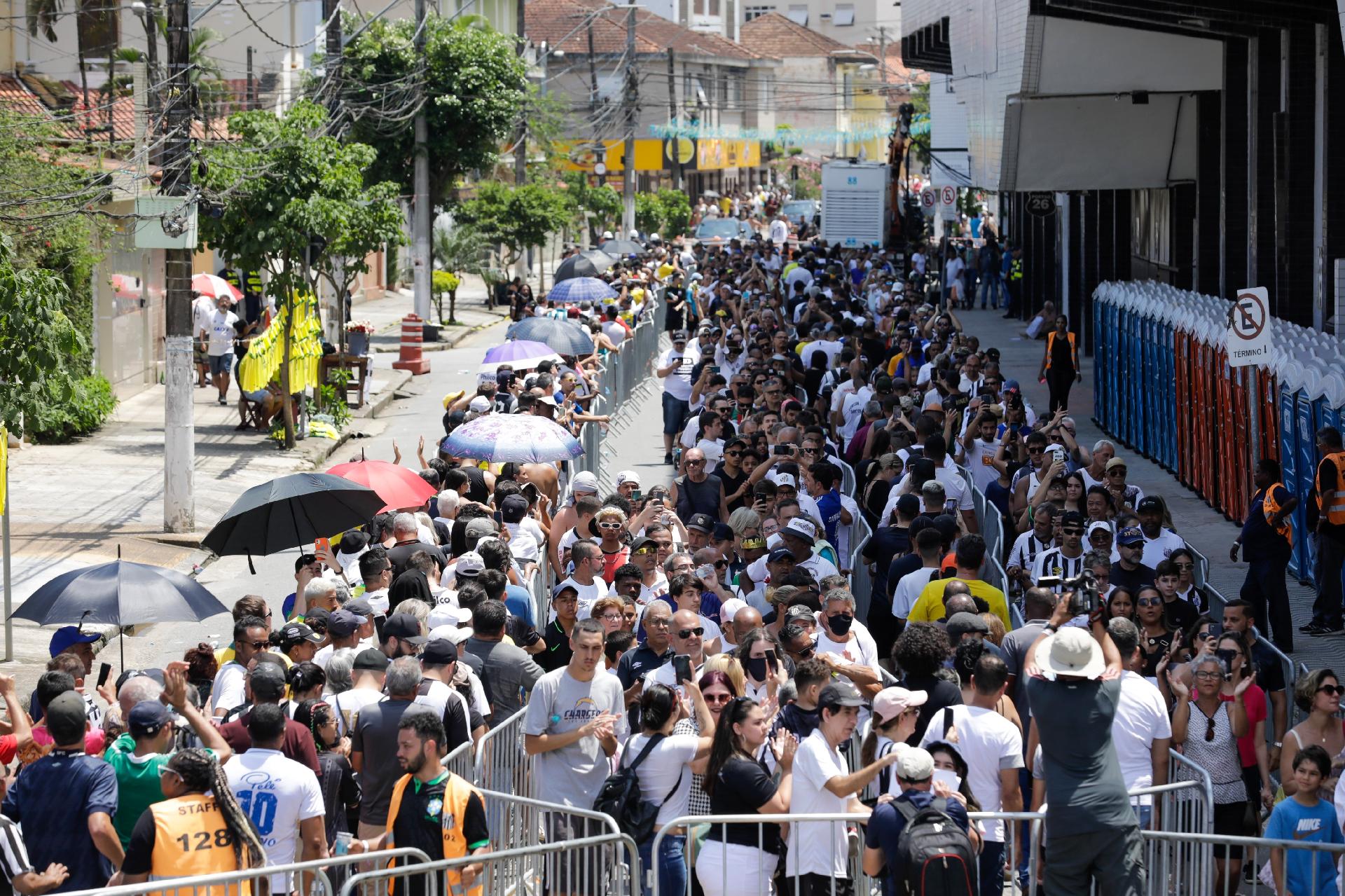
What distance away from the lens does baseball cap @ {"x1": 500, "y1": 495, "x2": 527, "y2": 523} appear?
1265cm

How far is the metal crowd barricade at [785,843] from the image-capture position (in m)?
7.20

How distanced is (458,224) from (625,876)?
1513 inches

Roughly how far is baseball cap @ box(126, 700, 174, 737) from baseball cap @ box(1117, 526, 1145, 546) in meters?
6.40

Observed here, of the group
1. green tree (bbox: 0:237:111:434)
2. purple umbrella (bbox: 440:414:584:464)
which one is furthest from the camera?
green tree (bbox: 0:237:111:434)

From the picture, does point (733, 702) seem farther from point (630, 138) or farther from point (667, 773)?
point (630, 138)

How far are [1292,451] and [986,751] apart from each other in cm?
917

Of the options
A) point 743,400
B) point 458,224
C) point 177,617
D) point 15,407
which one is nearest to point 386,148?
point 458,224

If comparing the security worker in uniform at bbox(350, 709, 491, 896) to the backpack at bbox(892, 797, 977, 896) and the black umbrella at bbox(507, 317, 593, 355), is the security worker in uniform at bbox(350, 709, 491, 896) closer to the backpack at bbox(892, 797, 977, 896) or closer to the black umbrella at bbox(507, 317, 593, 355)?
the backpack at bbox(892, 797, 977, 896)

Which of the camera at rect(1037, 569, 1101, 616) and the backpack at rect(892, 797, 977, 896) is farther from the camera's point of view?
the camera at rect(1037, 569, 1101, 616)

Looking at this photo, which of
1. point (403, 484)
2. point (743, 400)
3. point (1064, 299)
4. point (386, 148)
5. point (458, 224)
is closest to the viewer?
point (403, 484)

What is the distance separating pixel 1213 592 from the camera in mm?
11883

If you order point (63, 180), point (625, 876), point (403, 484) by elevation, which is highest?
point (63, 180)

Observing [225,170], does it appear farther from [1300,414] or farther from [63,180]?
[1300,414]

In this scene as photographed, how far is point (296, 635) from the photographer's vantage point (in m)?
9.02
